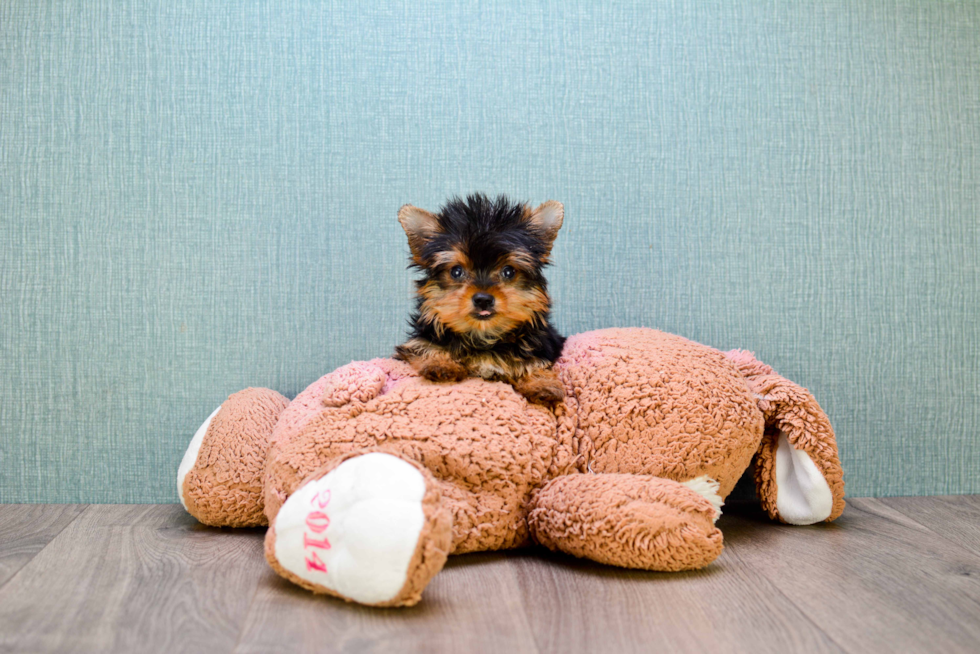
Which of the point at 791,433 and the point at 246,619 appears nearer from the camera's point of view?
the point at 246,619

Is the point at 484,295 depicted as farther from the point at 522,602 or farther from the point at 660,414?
the point at 522,602

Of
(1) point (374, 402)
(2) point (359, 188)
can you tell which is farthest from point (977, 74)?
(1) point (374, 402)

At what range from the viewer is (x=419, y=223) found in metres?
1.64

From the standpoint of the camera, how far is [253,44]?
2.01 metres

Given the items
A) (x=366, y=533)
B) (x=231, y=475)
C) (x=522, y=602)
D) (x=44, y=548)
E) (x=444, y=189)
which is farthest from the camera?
(x=444, y=189)

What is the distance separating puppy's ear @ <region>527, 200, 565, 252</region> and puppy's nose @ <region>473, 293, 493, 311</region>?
0.72ft

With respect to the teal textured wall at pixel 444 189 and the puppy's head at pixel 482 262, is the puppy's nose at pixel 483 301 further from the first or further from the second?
the teal textured wall at pixel 444 189

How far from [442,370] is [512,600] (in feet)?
1.67

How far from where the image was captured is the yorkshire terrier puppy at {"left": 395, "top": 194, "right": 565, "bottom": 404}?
1.55 meters

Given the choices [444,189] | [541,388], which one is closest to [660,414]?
[541,388]

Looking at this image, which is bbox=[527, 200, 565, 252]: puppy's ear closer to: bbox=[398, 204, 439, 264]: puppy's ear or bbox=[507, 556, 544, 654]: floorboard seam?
bbox=[398, 204, 439, 264]: puppy's ear

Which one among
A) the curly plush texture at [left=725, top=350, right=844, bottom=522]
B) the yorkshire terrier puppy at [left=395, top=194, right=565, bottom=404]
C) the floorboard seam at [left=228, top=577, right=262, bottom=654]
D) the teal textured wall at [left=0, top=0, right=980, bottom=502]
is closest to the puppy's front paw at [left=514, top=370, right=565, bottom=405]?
the yorkshire terrier puppy at [left=395, top=194, right=565, bottom=404]

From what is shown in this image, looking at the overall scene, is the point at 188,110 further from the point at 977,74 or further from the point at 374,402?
the point at 977,74

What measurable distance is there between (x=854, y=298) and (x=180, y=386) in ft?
6.27
